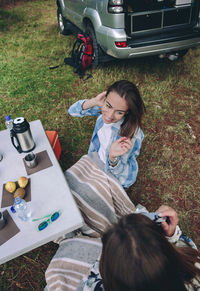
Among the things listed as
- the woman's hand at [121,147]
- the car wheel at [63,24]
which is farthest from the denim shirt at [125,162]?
the car wheel at [63,24]

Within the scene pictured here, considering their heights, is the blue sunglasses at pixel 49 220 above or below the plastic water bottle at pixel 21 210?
below

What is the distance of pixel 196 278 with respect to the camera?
3.45 ft

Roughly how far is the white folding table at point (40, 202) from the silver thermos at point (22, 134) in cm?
8

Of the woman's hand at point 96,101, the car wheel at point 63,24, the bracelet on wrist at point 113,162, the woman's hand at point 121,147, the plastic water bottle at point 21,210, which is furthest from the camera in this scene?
the car wheel at point 63,24

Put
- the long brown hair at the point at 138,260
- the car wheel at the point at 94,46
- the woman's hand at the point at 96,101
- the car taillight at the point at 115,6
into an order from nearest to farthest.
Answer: the long brown hair at the point at 138,260
the woman's hand at the point at 96,101
the car taillight at the point at 115,6
the car wheel at the point at 94,46

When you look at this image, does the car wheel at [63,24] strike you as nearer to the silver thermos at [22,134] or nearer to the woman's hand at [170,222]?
the silver thermos at [22,134]

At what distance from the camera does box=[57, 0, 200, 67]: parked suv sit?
10.9 feet

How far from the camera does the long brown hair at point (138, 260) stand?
2.58 feet

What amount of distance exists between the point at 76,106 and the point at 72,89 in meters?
1.99

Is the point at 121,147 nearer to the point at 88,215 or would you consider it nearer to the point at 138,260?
the point at 88,215

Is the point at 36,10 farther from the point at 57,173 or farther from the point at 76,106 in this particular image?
the point at 57,173

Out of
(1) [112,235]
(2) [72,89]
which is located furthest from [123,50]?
(1) [112,235]

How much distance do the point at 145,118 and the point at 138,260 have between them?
9.30 feet

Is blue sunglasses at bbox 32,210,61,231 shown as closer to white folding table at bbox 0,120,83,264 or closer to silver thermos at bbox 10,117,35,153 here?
white folding table at bbox 0,120,83,264
